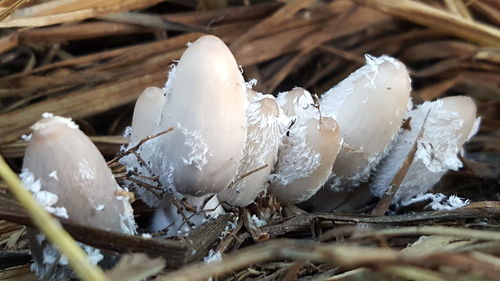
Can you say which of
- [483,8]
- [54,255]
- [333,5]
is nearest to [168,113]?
[54,255]

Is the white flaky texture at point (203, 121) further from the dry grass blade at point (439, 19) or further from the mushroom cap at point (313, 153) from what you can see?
the dry grass blade at point (439, 19)

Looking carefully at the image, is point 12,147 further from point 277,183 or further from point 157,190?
point 277,183

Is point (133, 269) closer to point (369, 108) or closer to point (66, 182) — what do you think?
point (66, 182)

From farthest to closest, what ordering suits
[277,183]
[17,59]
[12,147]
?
[17,59]
[12,147]
[277,183]

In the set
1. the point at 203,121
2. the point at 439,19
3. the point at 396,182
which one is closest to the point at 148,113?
the point at 203,121

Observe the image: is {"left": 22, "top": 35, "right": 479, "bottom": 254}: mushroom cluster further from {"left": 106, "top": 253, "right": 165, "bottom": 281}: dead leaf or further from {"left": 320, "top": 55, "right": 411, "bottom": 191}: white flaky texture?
{"left": 106, "top": 253, "right": 165, "bottom": 281}: dead leaf
